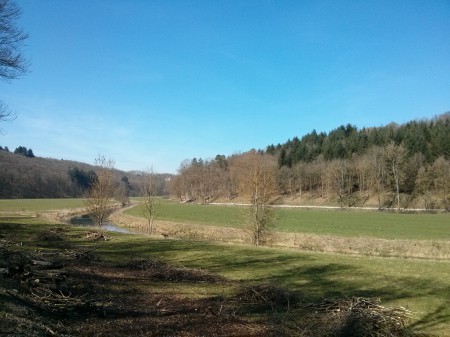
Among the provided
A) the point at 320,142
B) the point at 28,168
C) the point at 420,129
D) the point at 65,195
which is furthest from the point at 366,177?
the point at 28,168

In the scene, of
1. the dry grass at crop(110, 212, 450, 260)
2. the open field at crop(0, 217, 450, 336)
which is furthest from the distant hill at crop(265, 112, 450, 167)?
the open field at crop(0, 217, 450, 336)

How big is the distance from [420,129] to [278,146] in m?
51.8

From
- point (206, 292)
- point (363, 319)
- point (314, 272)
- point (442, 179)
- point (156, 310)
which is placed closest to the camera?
point (363, 319)

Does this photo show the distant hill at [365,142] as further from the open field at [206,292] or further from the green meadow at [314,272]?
the open field at [206,292]

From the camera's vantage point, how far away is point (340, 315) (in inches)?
266

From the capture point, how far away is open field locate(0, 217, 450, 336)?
606 cm

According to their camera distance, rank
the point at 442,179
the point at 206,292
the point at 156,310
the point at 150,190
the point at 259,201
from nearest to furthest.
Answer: the point at 156,310
the point at 206,292
the point at 259,201
the point at 150,190
the point at 442,179

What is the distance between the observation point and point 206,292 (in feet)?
30.3

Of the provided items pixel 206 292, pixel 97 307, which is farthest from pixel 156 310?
pixel 206 292

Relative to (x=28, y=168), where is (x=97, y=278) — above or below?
below

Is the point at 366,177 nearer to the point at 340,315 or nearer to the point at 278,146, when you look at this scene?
the point at 278,146

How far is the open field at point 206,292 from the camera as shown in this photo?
6.06 meters

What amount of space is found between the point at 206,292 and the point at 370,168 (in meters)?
75.9

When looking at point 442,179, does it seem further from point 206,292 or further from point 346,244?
point 206,292
